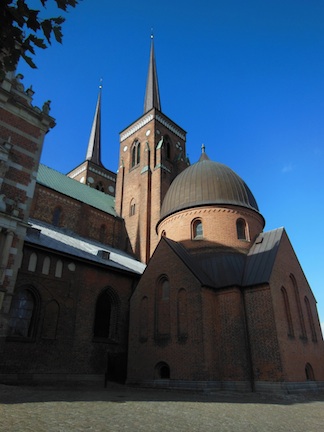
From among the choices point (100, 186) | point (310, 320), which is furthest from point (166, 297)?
point (100, 186)

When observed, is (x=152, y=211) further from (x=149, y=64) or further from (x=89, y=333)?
(x=149, y=64)

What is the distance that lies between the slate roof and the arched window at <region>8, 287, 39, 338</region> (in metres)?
8.16

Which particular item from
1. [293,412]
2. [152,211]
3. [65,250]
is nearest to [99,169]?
[152,211]

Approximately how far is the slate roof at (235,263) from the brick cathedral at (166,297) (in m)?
0.09

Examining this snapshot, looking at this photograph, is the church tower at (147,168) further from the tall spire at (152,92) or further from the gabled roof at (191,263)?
the gabled roof at (191,263)

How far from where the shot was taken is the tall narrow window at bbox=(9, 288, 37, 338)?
52.8 feet

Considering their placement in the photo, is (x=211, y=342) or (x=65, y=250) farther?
(x=65, y=250)

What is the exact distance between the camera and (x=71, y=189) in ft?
105

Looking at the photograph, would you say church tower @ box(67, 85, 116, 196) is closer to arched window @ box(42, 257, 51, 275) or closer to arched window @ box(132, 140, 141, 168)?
arched window @ box(132, 140, 141, 168)

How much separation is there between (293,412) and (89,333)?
39.8 ft

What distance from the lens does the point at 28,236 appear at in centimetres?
1844

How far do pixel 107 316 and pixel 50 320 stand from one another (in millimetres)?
4270

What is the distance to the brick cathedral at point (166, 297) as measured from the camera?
1521cm

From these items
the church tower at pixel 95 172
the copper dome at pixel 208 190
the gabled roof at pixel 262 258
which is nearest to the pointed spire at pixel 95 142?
the church tower at pixel 95 172
